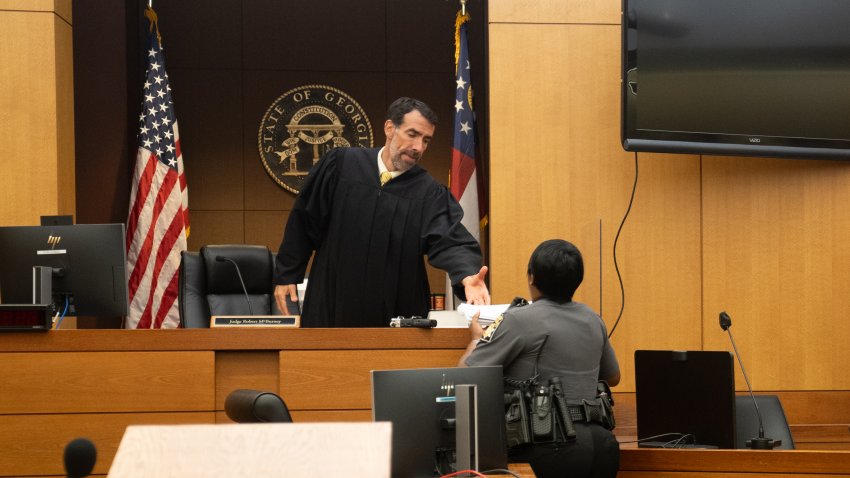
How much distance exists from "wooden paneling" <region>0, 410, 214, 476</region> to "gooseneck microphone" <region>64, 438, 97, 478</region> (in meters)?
1.85

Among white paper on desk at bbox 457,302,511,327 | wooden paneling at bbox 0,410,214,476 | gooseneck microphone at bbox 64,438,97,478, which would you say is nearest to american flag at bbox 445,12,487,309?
white paper on desk at bbox 457,302,511,327

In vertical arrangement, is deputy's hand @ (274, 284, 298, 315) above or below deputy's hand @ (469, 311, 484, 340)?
above

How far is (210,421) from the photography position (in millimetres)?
3387

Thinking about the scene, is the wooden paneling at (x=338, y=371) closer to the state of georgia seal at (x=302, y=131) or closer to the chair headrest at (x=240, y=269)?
the chair headrest at (x=240, y=269)

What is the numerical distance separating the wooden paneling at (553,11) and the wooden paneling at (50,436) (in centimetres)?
265

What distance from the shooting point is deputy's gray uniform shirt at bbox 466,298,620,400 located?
3031 mm

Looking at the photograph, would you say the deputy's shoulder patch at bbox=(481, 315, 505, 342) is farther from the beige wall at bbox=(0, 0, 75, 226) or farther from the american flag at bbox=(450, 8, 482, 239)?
the beige wall at bbox=(0, 0, 75, 226)

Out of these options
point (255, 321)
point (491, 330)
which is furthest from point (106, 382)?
point (491, 330)

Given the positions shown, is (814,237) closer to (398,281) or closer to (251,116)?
(398,281)

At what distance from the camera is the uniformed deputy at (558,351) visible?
3.02 meters

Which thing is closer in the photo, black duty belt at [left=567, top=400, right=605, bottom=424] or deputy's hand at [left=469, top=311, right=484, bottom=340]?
black duty belt at [left=567, top=400, right=605, bottom=424]

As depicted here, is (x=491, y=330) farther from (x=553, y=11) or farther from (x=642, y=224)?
(x=553, y=11)

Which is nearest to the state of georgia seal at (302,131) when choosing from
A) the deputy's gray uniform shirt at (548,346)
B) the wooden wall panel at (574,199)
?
the wooden wall panel at (574,199)

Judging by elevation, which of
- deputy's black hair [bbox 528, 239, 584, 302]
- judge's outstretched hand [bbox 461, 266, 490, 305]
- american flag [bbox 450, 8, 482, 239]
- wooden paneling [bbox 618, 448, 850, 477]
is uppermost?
american flag [bbox 450, 8, 482, 239]
